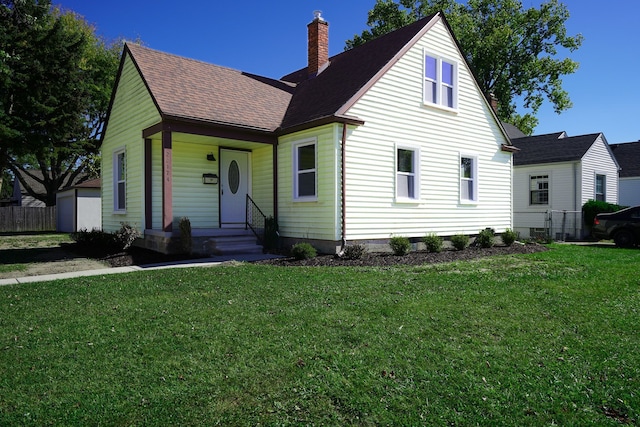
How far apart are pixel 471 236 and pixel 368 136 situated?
5664 millimetres

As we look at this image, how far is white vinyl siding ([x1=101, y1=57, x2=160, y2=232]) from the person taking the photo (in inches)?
498

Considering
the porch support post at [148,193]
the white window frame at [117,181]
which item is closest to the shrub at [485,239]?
the porch support post at [148,193]

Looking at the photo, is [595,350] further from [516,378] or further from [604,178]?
[604,178]

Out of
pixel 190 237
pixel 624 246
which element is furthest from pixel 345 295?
pixel 624 246

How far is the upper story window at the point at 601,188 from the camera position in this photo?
72.2 feet

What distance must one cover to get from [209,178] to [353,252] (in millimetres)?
5120

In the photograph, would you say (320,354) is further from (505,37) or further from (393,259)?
(505,37)

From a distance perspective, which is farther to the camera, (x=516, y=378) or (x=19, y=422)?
(x=516, y=378)

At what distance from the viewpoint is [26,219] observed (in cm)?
2953

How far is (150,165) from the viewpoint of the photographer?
1241 centimetres

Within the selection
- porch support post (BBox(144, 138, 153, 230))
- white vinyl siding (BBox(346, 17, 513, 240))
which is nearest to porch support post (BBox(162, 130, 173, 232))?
porch support post (BBox(144, 138, 153, 230))

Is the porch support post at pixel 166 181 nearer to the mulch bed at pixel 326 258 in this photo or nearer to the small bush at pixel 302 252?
the mulch bed at pixel 326 258

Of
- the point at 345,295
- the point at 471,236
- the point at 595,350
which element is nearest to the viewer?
the point at 595,350

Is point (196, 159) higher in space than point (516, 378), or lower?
higher
